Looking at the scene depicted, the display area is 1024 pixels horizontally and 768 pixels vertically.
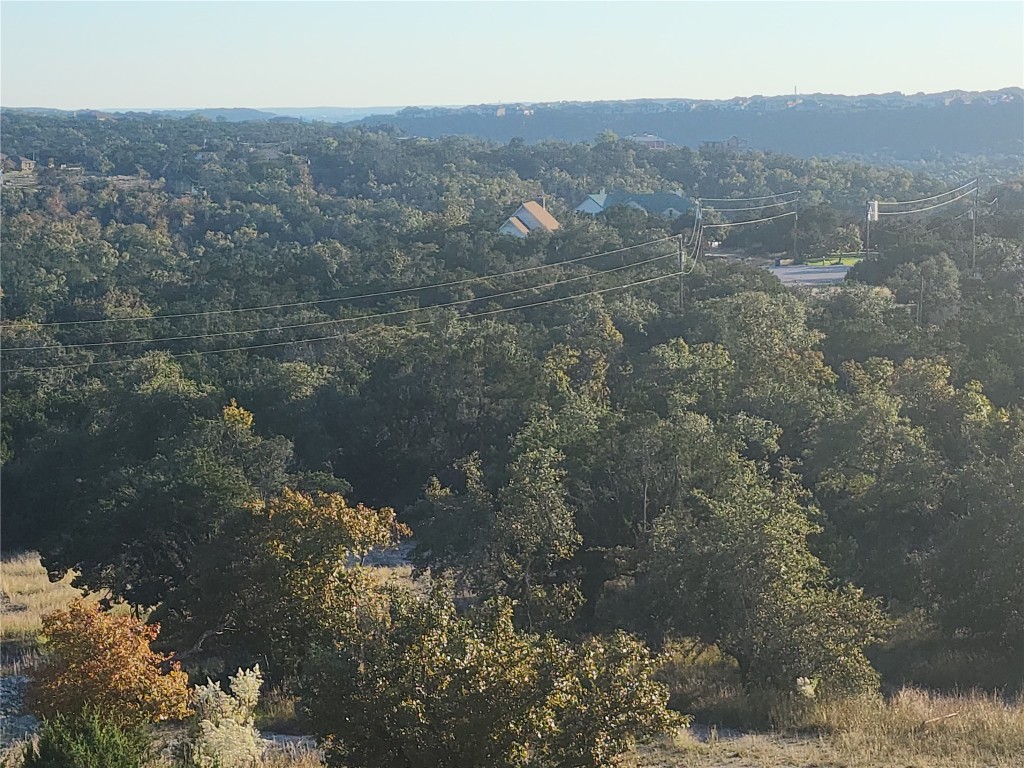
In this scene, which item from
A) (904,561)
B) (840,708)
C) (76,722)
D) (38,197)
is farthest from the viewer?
(38,197)

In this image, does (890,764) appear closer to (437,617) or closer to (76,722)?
(437,617)

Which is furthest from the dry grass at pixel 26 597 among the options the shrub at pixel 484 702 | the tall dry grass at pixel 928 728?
the tall dry grass at pixel 928 728

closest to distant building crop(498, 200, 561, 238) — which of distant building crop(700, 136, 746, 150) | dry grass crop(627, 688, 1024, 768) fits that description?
dry grass crop(627, 688, 1024, 768)

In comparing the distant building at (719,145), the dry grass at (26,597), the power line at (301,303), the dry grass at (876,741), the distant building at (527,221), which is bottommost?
the dry grass at (26,597)

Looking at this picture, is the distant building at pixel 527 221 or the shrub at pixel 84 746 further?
the distant building at pixel 527 221

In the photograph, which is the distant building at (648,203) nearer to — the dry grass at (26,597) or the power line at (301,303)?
the power line at (301,303)

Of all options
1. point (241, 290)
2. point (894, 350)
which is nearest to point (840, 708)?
point (894, 350)
